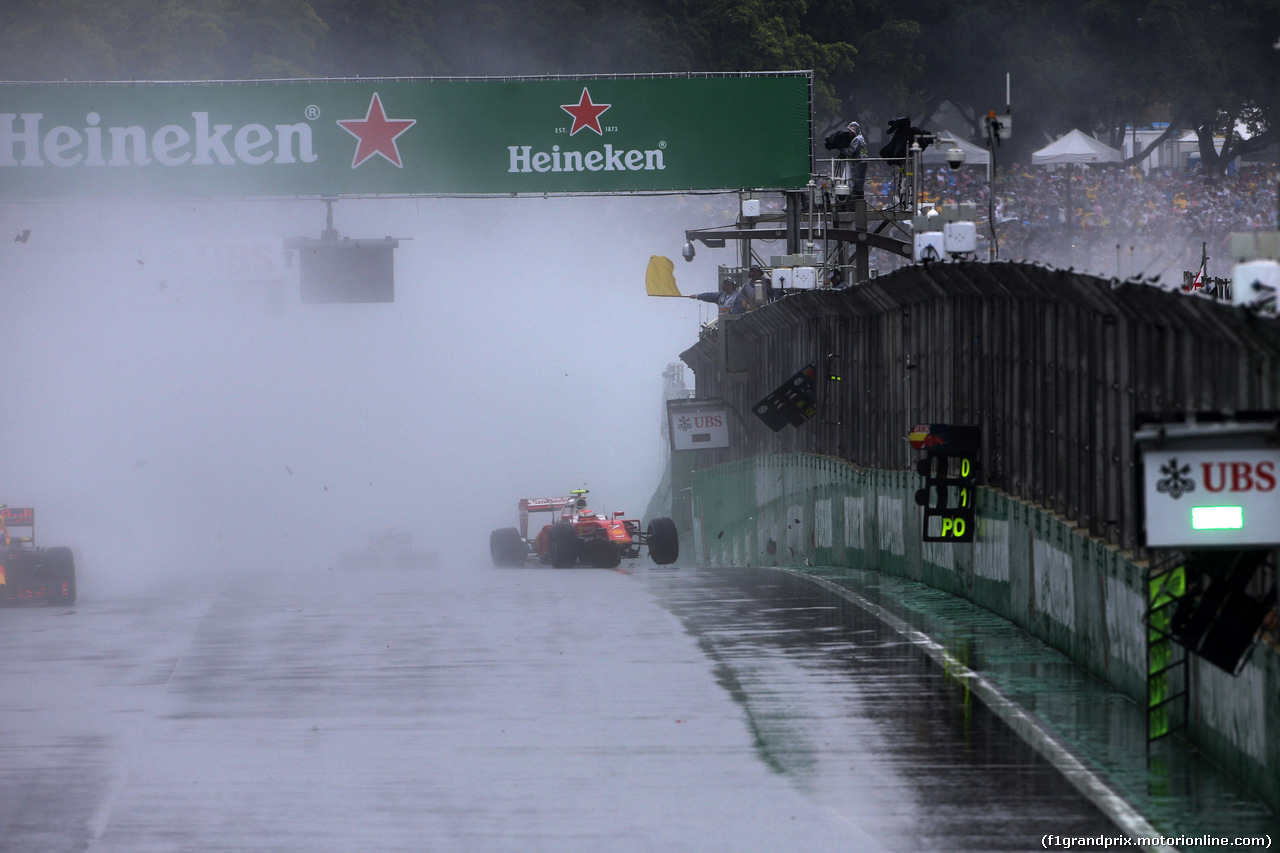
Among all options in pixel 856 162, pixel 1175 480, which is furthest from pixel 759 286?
pixel 1175 480

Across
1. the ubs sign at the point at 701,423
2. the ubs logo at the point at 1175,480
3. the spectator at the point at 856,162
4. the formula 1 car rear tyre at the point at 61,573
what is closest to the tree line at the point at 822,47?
the ubs sign at the point at 701,423

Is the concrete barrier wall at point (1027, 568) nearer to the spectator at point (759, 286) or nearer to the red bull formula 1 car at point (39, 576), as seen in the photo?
the spectator at point (759, 286)

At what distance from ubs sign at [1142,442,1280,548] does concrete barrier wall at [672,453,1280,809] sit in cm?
98

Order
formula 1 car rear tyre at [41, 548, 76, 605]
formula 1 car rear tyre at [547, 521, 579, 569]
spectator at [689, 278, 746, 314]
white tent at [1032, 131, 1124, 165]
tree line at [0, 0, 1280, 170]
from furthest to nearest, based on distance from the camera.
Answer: tree line at [0, 0, 1280, 170] < white tent at [1032, 131, 1124, 165] < spectator at [689, 278, 746, 314] < formula 1 car rear tyre at [547, 521, 579, 569] < formula 1 car rear tyre at [41, 548, 76, 605]

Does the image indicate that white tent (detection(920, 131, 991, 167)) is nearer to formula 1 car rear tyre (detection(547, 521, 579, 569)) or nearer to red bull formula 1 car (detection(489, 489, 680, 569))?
red bull formula 1 car (detection(489, 489, 680, 569))

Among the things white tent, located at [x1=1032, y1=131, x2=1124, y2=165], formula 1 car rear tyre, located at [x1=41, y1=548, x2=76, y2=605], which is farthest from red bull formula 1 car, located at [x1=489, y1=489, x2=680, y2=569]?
white tent, located at [x1=1032, y1=131, x2=1124, y2=165]

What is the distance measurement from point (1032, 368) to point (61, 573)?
1116 cm

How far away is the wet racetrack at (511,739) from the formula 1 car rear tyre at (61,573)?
10.4 feet

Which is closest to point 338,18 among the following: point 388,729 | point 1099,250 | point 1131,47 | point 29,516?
point 1131,47

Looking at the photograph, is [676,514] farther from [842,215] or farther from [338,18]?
[338,18]

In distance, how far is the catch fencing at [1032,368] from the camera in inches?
353

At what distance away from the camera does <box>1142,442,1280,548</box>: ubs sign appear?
7.09 m

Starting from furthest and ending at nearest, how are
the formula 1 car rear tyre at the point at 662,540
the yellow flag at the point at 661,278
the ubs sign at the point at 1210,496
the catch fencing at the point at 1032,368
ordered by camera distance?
the yellow flag at the point at 661,278 → the formula 1 car rear tyre at the point at 662,540 → the catch fencing at the point at 1032,368 → the ubs sign at the point at 1210,496

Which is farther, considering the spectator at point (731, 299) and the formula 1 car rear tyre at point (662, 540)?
the spectator at point (731, 299)
